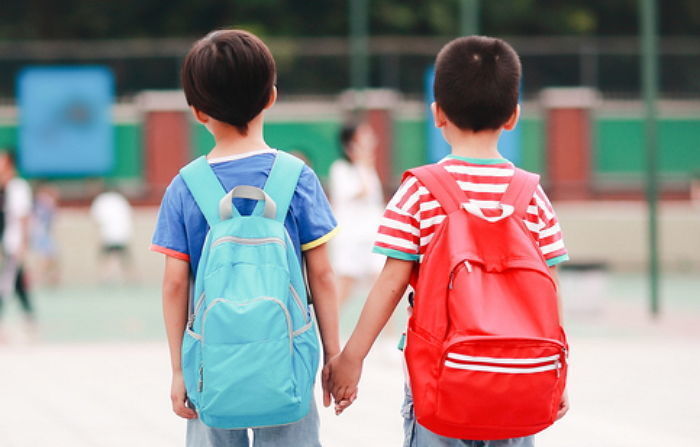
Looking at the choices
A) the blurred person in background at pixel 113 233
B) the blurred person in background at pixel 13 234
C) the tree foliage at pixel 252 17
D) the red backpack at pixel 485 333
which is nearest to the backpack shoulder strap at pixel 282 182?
the red backpack at pixel 485 333

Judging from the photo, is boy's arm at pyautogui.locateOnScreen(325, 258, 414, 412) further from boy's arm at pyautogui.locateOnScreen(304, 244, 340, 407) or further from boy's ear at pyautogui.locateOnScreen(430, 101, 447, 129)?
boy's ear at pyautogui.locateOnScreen(430, 101, 447, 129)

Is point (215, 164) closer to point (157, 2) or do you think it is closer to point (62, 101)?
point (62, 101)

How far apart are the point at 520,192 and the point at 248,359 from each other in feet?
2.81

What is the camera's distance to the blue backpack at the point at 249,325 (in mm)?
3266

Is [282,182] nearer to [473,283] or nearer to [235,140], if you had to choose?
[235,140]

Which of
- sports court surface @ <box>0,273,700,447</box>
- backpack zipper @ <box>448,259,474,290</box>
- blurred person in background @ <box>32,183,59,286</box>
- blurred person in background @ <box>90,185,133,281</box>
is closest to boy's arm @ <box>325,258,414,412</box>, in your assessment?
backpack zipper @ <box>448,259,474,290</box>

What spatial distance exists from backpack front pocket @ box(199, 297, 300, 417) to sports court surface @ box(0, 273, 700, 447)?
11.4 ft

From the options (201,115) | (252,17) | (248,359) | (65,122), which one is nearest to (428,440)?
(248,359)

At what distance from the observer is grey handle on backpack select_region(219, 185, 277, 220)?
11.1 feet

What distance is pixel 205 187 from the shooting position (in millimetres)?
3480

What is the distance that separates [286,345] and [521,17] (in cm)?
3459

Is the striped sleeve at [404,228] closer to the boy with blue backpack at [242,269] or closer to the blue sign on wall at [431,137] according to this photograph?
the boy with blue backpack at [242,269]

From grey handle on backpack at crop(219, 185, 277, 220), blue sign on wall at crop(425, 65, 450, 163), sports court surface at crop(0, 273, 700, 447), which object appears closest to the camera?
grey handle on backpack at crop(219, 185, 277, 220)

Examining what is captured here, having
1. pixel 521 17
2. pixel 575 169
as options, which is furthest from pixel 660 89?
pixel 521 17
